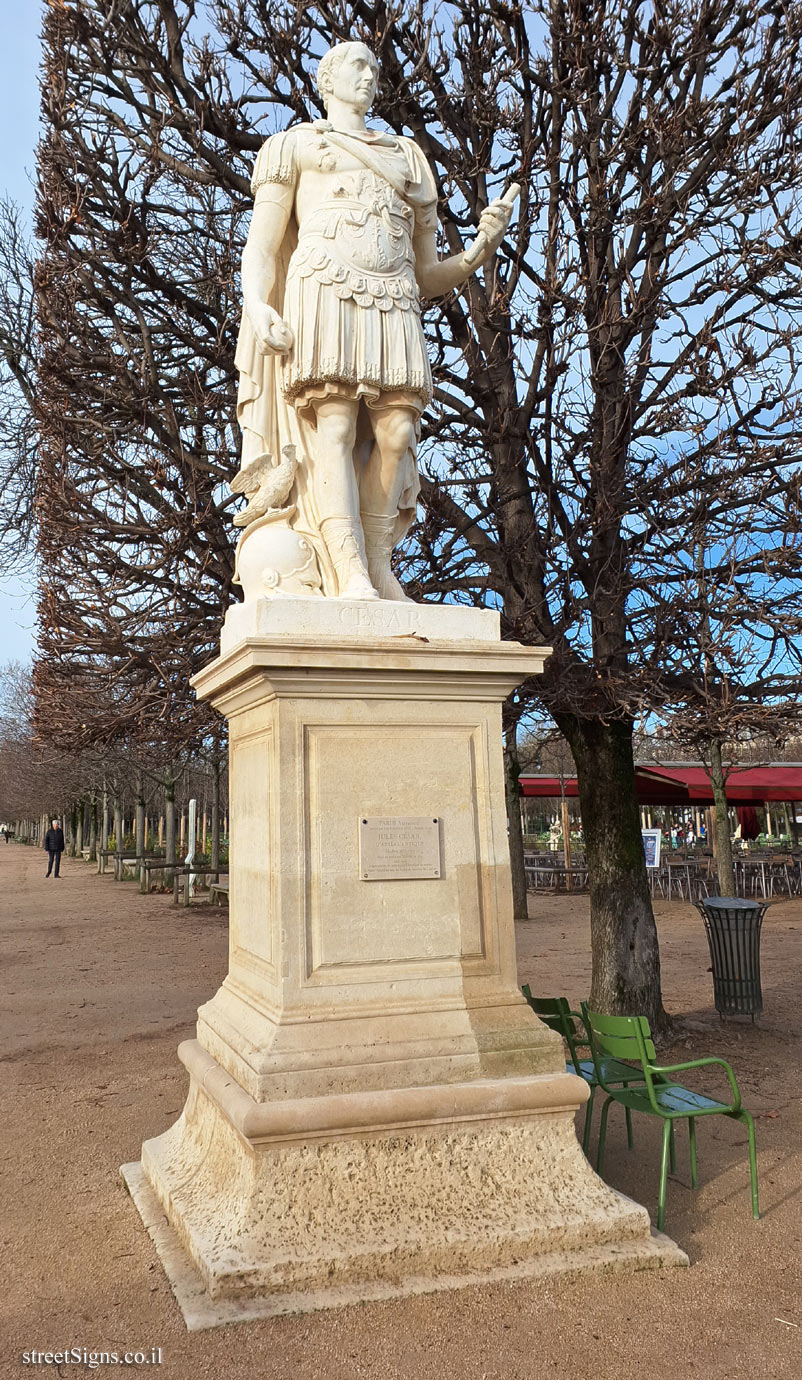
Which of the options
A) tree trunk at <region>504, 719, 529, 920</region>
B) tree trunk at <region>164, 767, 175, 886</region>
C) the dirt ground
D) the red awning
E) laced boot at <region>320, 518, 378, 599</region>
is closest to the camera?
the dirt ground

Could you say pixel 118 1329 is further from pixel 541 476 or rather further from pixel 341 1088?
pixel 541 476

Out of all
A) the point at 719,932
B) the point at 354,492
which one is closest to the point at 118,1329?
the point at 354,492

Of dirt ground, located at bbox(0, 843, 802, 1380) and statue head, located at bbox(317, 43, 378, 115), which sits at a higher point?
statue head, located at bbox(317, 43, 378, 115)

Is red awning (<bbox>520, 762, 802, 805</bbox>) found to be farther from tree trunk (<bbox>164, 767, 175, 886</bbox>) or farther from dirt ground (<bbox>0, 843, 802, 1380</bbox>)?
dirt ground (<bbox>0, 843, 802, 1380</bbox>)

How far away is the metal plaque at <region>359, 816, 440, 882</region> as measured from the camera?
3.88 metres

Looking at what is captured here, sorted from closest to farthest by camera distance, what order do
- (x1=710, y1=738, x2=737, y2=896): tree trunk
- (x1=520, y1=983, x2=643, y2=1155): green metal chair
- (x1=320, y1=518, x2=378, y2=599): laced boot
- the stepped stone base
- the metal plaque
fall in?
the stepped stone base < the metal plaque < (x1=320, y1=518, x2=378, y2=599): laced boot < (x1=520, y1=983, x2=643, y2=1155): green metal chair < (x1=710, y1=738, x2=737, y2=896): tree trunk

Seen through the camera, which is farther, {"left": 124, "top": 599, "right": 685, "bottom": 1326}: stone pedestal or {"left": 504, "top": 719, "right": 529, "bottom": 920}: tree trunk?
{"left": 504, "top": 719, "right": 529, "bottom": 920}: tree trunk

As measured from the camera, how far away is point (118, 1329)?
10.6ft

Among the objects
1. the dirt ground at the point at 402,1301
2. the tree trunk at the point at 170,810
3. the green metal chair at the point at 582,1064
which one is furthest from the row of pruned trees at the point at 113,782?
the green metal chair at the point at 582,1064


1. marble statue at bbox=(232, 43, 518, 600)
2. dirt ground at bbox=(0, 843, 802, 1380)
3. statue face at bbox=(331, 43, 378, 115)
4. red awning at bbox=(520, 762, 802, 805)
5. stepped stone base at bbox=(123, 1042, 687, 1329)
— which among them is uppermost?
statue face at bbox=(331, 43, 378, 115)

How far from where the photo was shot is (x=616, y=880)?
7.92 metres

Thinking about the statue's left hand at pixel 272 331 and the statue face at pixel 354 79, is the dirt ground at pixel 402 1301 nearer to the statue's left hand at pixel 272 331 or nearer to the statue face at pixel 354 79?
the statue's left hand at pixel 272 331

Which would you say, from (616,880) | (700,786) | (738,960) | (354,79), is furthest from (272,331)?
(700,786)

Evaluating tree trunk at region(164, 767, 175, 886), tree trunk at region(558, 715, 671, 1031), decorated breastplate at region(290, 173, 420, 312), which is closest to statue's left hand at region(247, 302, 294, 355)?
decorated breastplate at region(290, 173, 420, 312)
